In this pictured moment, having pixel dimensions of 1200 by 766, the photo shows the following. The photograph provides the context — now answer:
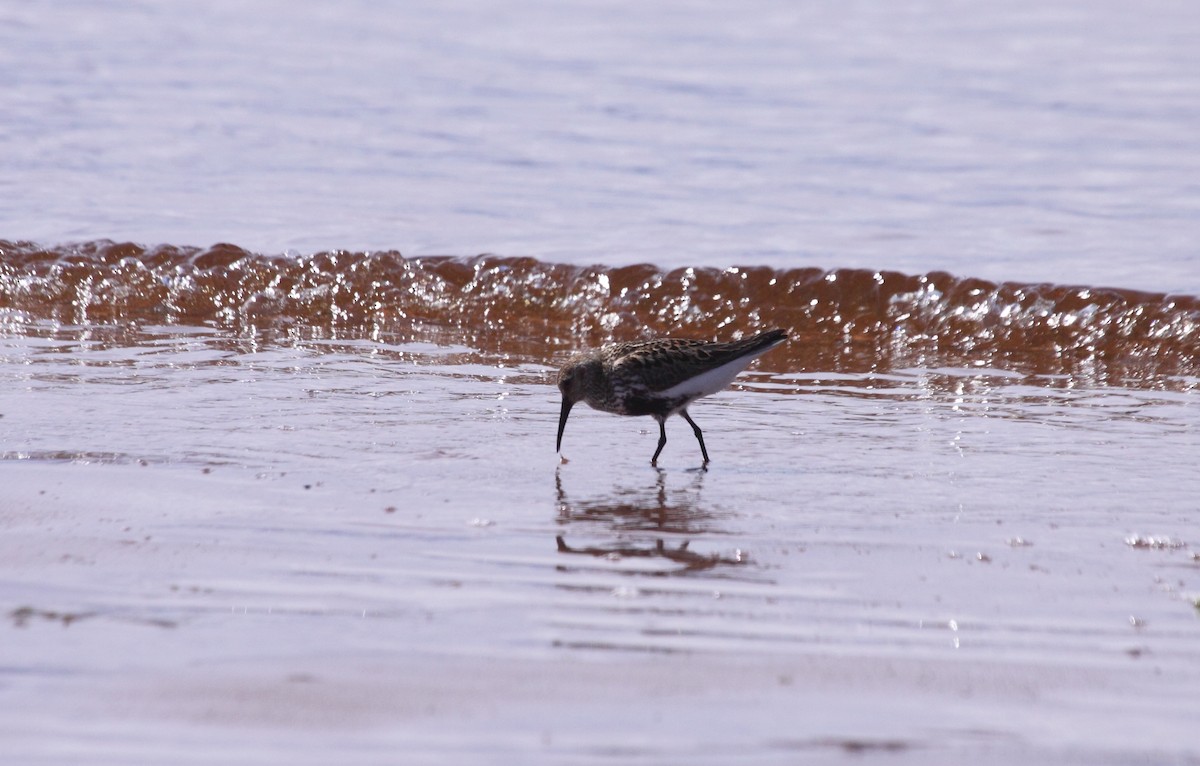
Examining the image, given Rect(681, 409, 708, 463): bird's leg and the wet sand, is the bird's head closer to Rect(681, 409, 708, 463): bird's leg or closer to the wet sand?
the wet sand

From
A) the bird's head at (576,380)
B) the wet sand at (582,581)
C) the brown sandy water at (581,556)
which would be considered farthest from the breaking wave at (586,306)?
the wet sand at (582,581)

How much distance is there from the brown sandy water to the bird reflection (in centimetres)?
2

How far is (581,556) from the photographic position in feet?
16.5

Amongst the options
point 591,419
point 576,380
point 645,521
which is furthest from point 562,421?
point 645,521

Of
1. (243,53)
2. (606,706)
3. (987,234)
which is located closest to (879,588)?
(606,706)

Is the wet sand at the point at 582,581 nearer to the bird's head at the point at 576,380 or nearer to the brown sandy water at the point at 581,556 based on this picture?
the brown sandy water at the point at 581,556

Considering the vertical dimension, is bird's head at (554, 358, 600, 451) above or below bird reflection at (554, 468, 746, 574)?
above

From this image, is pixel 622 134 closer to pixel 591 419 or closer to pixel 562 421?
pixel 591 419

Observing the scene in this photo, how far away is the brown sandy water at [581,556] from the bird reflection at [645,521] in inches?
0.9

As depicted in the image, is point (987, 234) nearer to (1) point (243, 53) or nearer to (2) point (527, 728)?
(2) point (527, 728)

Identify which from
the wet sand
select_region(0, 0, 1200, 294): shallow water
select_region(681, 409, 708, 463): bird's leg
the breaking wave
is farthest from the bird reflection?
select_region(0, 0, 1200, 294): shallow water

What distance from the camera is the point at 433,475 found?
627 centimetres

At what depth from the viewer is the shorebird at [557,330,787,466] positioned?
24.0 feet

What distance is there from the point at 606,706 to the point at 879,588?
139cm
